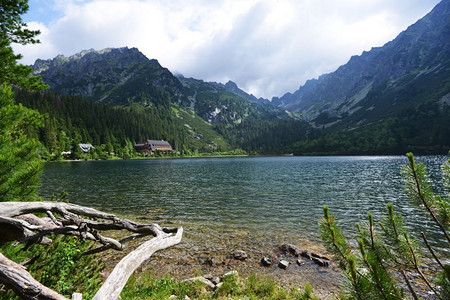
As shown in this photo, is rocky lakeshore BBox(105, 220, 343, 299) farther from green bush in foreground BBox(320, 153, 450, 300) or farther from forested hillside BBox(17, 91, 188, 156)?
forested hillside BBox(17, 91, 188, 156)

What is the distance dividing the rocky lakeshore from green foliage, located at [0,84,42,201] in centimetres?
833

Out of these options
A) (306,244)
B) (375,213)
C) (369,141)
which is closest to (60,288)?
(306,244)

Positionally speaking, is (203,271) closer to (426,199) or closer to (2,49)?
(426,199)

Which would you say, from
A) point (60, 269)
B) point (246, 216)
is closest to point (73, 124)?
point (246, 216)

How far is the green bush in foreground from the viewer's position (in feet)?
9.65

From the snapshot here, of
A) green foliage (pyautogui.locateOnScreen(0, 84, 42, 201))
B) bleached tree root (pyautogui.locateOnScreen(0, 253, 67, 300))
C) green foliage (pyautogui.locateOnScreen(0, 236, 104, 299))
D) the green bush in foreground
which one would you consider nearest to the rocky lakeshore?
green foliage (pyautogui.locateOnScreen(0, 236, 104, 299))

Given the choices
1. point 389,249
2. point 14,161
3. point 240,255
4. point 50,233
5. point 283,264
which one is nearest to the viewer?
point 389,249

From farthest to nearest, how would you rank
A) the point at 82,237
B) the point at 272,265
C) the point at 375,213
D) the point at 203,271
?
the point at 375,213 → the point at 272,265 → the point at 203,271 → the point at 82,237

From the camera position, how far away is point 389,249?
348 cm

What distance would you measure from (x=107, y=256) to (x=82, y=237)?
11.9 m

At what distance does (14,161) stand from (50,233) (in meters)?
3.18

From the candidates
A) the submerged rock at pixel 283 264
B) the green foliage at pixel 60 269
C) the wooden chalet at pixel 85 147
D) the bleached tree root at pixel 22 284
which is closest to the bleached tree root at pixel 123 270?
the bleached tree root at pixel 22 284

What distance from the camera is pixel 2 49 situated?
Result: 9.45 metres

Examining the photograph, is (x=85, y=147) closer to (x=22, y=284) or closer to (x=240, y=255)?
(x=240, y=255)
